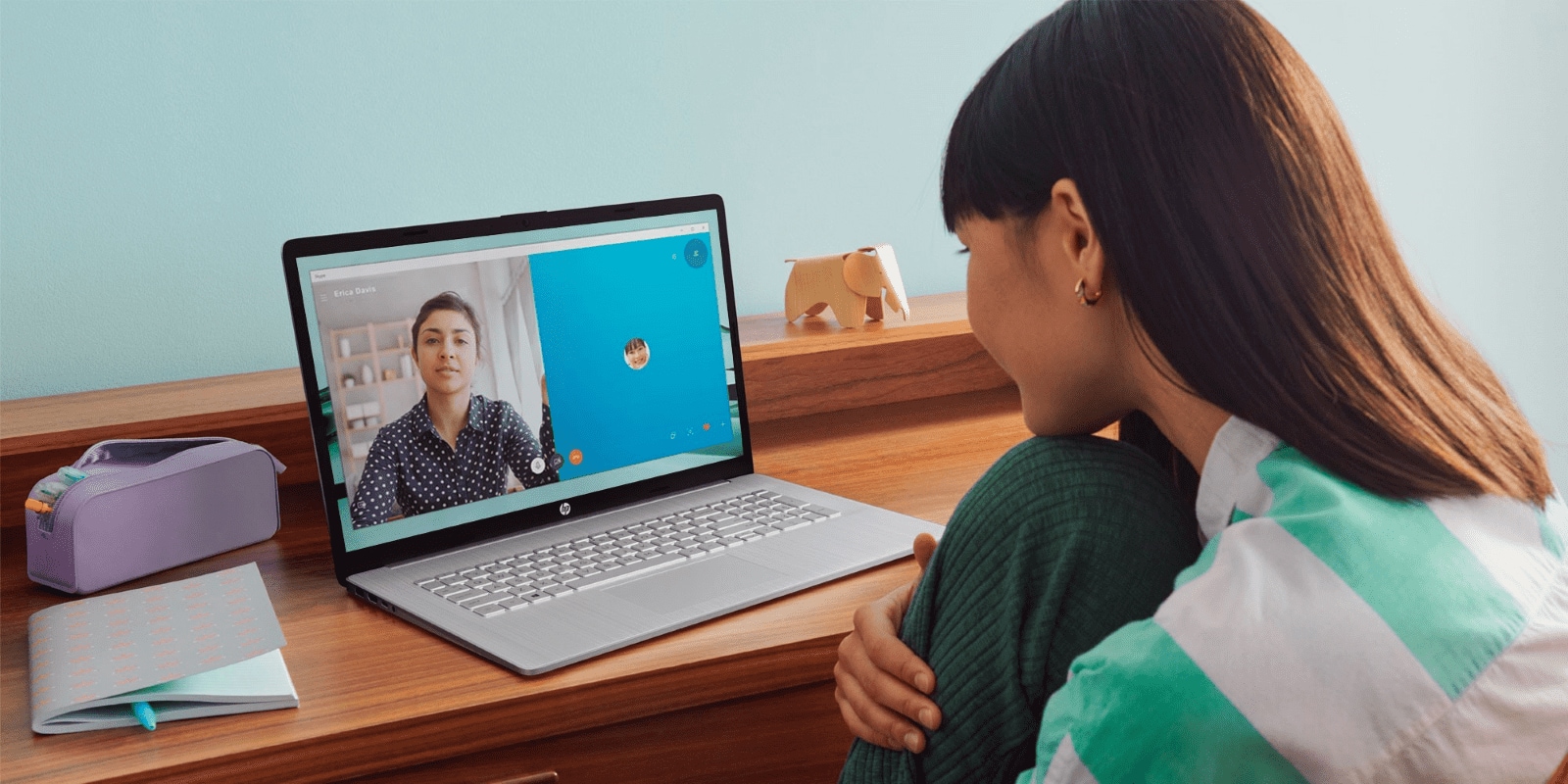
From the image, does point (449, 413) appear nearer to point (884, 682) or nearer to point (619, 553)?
point (619, 553)

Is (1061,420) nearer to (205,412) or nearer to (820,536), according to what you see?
(820,536)

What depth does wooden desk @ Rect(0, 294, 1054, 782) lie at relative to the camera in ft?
2.40

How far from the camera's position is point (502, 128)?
1.47 meters

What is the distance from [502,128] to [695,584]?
759 millimetres

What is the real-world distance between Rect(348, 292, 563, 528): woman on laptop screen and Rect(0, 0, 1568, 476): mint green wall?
1.46 ft

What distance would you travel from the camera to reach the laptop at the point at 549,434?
954 mm

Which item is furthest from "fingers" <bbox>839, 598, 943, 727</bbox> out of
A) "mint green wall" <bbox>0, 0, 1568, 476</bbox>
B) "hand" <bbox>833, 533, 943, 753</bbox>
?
"mint green wall" <bbox>0, 0, 1568, 476</bbox>

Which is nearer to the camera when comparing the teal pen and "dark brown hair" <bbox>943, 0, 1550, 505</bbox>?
"dark brown hair" <bbox>943, 0, 1550, 505</bbox>

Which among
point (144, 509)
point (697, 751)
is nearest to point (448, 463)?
point (144, 509)

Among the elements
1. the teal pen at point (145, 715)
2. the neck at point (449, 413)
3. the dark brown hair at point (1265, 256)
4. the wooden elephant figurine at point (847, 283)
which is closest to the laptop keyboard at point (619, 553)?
the neck at point (449, 413)

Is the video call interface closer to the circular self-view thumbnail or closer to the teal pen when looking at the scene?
the circular self-view thumbnail

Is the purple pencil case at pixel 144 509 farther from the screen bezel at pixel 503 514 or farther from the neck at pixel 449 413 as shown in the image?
the neck at pixel 449 413

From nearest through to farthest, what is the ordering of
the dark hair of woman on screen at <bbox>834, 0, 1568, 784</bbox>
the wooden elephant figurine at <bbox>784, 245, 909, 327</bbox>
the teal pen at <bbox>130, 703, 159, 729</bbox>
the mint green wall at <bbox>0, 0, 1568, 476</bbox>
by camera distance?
1. the dark hair of woman on screen at <bbox>834, 0, 1568, 784</bbox>
2. the teal pen at <bbox>130, 703, 159, 729</bbox>
3. the mint green wall at <bbox>0, 0, 1568, 476</bbox>
4. the wooden elephant figurine at <bbox>784, 245, 909, 327</bbox>

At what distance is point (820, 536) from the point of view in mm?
1043
